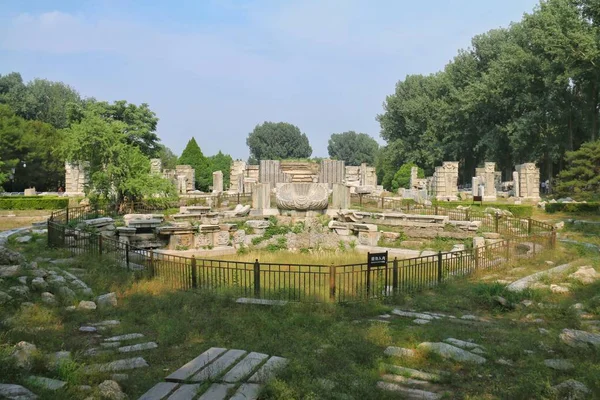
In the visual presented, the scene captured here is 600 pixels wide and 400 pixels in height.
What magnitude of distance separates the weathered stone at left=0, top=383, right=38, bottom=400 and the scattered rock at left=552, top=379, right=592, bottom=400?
16.8 feet

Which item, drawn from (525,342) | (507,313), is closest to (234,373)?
(525,342)

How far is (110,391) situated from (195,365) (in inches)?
40.8

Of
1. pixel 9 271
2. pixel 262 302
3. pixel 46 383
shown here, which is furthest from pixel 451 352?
pixel 9 271

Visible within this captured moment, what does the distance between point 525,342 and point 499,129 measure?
38.8 metres

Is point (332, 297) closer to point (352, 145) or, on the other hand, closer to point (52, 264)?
point (52, 264)

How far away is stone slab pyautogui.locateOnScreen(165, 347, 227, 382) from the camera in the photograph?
5.25 metres

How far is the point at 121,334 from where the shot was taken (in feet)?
23.3

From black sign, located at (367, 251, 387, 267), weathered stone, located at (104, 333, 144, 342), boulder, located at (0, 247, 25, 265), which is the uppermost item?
boulder, located at (0, 247, 25, 265)

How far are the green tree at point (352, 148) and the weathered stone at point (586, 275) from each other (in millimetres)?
92966

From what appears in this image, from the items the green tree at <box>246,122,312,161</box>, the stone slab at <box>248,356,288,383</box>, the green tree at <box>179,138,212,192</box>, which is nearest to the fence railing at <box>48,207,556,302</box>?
the stone slab at <box>248,356,288,383</box>

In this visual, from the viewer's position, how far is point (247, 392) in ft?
15.8

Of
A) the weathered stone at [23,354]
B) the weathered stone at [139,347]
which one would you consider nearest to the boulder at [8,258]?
the weathered stone at [23,354]

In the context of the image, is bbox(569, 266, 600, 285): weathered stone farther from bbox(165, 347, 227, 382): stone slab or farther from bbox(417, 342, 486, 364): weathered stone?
bbox(165, 347, 227, 382): stone slab

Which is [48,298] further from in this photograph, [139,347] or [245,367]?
[245,367]
